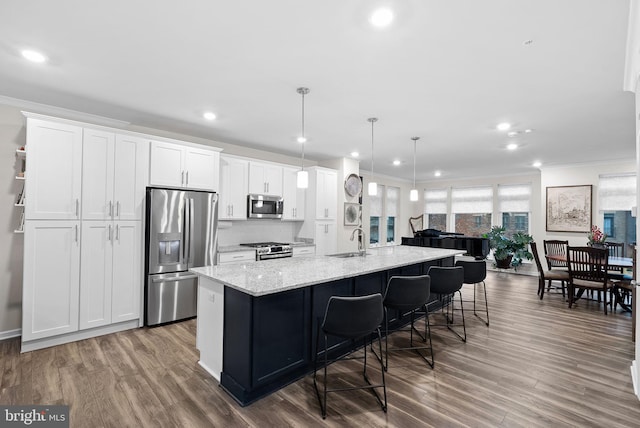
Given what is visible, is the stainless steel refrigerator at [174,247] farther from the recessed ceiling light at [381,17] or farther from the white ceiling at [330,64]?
the recessed ceiling light at [381,17]

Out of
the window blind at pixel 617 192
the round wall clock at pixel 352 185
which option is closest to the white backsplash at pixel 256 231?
the round wall clock at pixel 352 185

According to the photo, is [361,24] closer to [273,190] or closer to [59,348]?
[273,190]

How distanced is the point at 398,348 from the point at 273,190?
135 inches

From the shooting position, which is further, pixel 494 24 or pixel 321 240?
pixel 321 240

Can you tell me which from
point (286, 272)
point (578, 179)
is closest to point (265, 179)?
point (286, 272)

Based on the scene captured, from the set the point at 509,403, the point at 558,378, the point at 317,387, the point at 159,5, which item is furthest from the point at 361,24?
the point at 558,378

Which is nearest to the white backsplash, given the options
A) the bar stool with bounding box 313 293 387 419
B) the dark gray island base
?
the dark gray island base

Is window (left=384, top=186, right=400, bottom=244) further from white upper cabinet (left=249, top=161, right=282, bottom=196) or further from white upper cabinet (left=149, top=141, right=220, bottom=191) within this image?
white upper cabinet (left=149, top=141, right=220, bottom=191)

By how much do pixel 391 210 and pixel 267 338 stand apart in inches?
287

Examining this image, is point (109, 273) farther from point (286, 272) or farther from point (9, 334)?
point (286, 272)

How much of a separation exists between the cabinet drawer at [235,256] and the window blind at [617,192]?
24.0ft

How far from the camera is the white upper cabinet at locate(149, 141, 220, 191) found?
3941 mm

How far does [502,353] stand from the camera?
3.17 meters

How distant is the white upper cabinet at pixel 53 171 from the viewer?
122 inches
